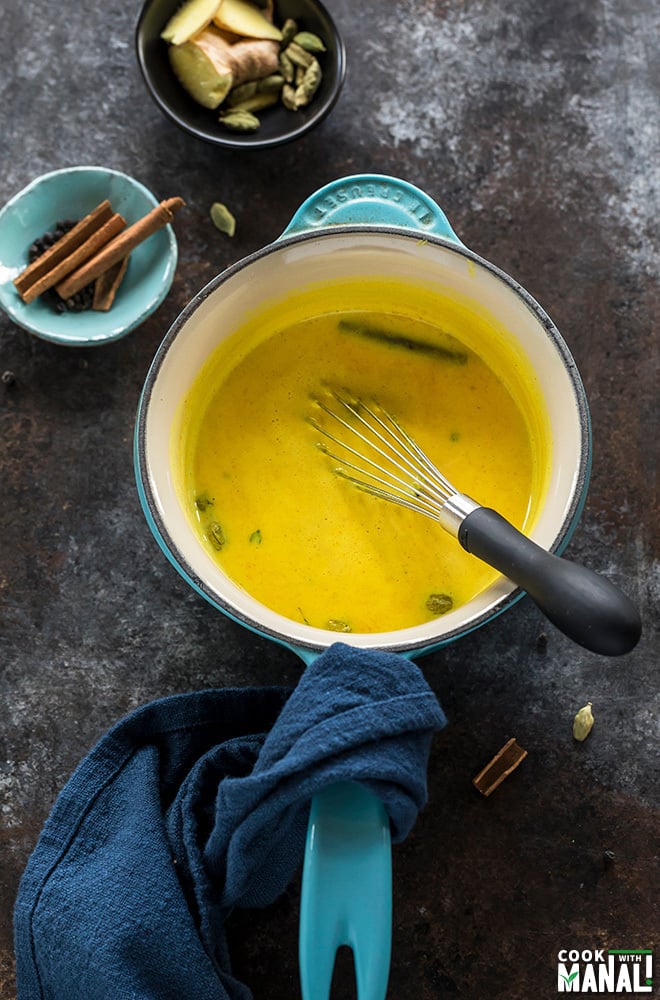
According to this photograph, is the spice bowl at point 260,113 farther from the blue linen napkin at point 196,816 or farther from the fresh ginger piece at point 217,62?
the blue linen napkin at point 196,816

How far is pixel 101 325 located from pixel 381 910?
0.75 metres

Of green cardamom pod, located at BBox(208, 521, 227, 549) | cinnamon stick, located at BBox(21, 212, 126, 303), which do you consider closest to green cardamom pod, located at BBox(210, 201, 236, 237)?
cinnamon stick, located at BBox(21, 212, 126, 303)

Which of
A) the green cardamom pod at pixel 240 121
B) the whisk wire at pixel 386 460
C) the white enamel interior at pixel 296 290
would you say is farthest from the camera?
the green cardamom pod at pixel 240 121

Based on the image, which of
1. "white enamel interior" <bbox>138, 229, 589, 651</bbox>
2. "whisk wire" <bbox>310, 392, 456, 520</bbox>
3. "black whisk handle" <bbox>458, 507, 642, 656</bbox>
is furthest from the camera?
"whisk wire" <bbox>310, 392, 456, 520</bbox>

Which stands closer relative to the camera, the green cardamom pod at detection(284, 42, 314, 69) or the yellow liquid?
the yellow liquid

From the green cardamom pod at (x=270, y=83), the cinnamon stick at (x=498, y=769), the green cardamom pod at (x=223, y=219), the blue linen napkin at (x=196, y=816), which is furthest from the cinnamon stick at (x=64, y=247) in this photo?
the cinnamon stick at (x=498, y=769)

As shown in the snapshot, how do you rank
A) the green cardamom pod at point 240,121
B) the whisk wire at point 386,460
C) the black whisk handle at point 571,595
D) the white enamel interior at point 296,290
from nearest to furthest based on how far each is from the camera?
the black whisk handle at point 571,595
the white enamel interior at point 296,290
the whisk wire at point 386,460
the green cardamom pod at point 240,121

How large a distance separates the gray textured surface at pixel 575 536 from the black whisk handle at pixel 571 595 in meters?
0.29

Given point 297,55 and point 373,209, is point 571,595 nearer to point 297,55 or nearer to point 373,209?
point 373,209

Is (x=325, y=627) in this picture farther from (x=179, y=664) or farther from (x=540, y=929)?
(x=540, y=929)

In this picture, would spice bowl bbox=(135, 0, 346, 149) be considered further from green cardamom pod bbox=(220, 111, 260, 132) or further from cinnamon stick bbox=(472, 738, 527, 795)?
cinnamon stick bbox=(472, 738, 527, 795)

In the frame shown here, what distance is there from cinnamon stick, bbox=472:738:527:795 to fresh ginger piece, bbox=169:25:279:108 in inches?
34.3

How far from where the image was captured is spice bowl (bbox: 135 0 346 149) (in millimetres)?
1203

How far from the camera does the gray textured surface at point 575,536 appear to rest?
118 cm
